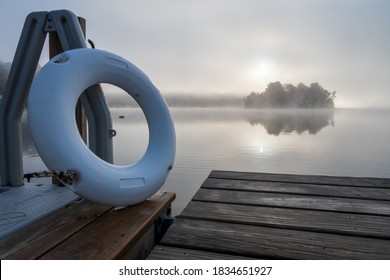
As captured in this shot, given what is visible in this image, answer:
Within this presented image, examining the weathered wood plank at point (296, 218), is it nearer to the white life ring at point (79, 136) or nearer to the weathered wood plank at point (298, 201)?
the weathered wood plank at point (298, 201)

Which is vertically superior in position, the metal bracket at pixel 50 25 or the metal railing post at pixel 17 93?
the metal bracket at pixel 50 25

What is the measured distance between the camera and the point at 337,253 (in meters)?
0.95

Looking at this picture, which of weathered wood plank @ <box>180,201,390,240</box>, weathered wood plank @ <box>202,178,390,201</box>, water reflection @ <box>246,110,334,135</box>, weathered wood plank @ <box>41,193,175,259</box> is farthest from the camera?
water reflection @ <box>246,110,334,135</box>

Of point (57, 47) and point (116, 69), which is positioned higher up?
point (57, 47)

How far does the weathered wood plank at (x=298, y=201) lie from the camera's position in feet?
4.47

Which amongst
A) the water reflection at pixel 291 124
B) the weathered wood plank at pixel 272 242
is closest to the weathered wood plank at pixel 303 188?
the weathered wood plank at pixel 272 242

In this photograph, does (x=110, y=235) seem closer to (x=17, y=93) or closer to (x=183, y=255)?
(x=183, y=255)

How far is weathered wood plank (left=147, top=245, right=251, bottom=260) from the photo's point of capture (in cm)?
93

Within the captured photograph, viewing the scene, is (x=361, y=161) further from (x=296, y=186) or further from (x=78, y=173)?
(x=78, y=173)

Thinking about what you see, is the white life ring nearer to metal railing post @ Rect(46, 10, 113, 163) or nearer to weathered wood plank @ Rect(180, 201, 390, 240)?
metal railing post @ Rect(46, 10, 113, 163)

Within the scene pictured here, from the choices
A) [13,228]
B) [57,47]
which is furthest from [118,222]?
[57,47]

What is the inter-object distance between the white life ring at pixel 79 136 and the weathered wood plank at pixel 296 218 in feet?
0.98

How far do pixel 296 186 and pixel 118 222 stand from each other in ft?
4.03

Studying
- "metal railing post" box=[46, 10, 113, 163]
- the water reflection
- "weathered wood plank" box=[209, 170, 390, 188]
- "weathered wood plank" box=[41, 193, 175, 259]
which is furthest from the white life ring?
the water reflection
